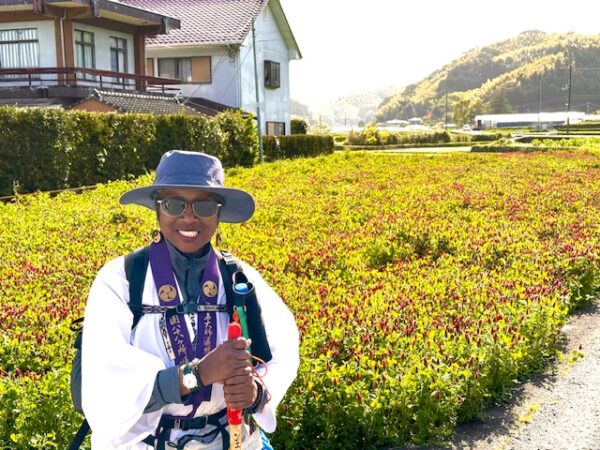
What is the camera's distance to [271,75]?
40188 millimetres

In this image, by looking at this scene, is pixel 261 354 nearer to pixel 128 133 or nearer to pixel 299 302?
pixel 299 302

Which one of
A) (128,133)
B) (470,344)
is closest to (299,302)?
(470,344)

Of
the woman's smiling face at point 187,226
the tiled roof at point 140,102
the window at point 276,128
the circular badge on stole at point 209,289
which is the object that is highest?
the tiled roof at point 140,102

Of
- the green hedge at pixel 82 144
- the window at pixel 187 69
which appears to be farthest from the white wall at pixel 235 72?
the green hedge at pixel 82 144

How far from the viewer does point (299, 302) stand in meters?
6.95

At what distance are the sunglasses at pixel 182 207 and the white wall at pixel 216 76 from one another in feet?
115

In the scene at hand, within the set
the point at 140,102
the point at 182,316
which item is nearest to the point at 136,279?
the point at 182,316

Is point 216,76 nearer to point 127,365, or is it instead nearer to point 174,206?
point 174,206

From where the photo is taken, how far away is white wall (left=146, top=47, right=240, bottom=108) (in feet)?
122

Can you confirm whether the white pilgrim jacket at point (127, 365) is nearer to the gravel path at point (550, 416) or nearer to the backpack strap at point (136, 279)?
the backpack strap at point (136, 279)

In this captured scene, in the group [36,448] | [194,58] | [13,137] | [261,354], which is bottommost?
[36,448]

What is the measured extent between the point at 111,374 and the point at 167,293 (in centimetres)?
37

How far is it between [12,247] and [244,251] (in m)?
3.23

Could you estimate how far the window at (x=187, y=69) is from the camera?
37625mm
